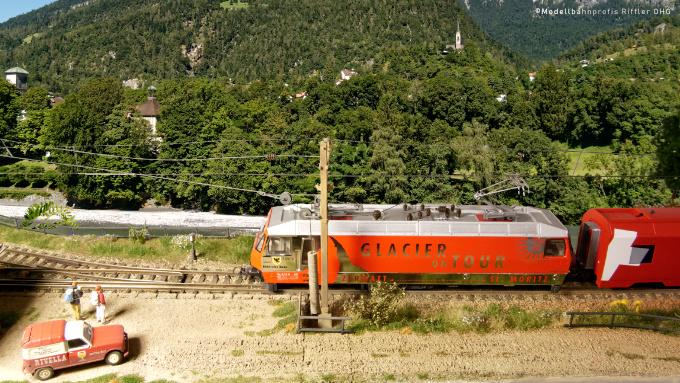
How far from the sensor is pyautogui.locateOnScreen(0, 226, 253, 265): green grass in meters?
26.1

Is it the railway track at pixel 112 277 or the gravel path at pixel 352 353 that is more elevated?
the railway track at pixel 112 277

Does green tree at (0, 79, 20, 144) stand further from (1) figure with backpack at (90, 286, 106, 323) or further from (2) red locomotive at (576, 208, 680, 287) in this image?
(2) red locomotive at (576, 208, 680, 287)

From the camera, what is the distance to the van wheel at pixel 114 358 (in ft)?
53.7

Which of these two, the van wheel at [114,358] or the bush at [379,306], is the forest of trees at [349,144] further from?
the van wheel at [114,358]

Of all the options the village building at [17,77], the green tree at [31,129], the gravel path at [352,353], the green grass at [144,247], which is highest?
the village building at [17,77]

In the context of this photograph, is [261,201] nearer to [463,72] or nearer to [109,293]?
[109,293]

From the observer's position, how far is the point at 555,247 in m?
20.4

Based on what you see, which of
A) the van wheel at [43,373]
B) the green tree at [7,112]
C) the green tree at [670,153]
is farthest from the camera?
the green tree at [7,112]

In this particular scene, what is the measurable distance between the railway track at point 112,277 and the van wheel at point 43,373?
612 cm

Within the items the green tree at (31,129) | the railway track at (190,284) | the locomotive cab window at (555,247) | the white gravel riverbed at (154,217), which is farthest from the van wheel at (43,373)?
the green tree at (31,129)

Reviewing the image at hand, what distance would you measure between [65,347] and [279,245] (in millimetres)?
8001

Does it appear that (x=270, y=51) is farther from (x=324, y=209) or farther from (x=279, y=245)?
(x=324, y=209)

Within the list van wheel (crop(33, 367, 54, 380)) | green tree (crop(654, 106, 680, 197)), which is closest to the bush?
van wheel (crop(33, 367, 54, 380))

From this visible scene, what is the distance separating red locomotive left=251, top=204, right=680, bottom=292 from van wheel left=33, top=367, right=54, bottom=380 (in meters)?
7.90
